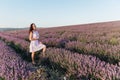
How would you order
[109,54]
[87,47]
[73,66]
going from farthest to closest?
[87,47] → [109,54] → [73,66]

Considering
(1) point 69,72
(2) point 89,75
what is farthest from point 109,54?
(2) point 89,75

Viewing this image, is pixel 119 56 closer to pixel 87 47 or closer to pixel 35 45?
pixel 87 47

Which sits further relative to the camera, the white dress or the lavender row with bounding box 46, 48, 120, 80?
the white dress

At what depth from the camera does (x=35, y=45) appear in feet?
33.2

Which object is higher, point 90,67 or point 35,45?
point 90,67

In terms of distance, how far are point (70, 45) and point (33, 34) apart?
1529 millimetres

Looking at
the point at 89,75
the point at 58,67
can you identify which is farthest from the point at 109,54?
the point at 89,75

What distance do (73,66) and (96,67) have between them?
1.12 meters

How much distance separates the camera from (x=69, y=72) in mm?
6219

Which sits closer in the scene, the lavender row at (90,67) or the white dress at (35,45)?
the lavender row at (90,67)

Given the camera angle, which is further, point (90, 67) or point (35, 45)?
point (35, 45)

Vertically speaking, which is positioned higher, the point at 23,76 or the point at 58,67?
the point at 23,76

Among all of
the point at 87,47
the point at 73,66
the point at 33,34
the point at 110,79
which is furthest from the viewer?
the point at 33,34

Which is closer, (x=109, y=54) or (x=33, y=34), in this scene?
(x=109, y=54)
